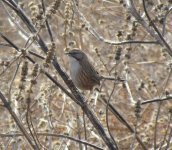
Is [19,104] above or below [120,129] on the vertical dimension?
above

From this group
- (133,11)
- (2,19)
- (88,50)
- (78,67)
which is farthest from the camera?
(2,19)

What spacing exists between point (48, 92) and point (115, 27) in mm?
3612

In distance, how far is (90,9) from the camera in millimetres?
6238

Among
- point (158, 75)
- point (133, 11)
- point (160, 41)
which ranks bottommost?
point (158, 75)

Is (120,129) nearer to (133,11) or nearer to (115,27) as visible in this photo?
(115,27)

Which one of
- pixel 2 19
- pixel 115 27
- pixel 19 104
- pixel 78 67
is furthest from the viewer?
pixel 2 19

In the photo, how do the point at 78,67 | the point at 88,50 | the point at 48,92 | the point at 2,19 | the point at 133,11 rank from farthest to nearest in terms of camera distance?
the point at 2,19, the point at 88,50, the point at 78,67, the point at 48,92, the point at 133,11

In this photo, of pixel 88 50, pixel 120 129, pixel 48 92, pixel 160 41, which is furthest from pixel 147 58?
pixel 160 41

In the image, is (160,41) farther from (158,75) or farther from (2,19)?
(2,19)

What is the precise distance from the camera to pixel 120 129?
6.01m

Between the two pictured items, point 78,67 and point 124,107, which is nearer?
point 78,67

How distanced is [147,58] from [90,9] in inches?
52.0

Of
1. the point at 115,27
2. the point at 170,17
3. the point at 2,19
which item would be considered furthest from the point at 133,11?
the point at 2,19

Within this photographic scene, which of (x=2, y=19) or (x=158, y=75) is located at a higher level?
(x=2, y=19)
